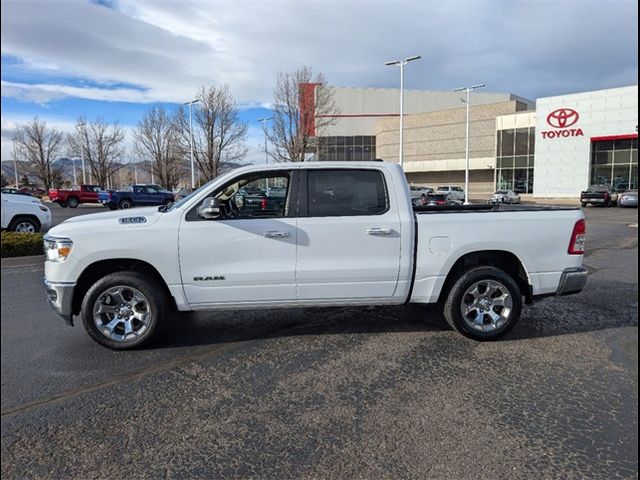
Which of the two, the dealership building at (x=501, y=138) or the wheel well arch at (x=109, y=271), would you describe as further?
the dealership building at (x=501, y=138)

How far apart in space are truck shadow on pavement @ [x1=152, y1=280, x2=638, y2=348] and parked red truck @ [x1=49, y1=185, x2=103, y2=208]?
32.8 metres

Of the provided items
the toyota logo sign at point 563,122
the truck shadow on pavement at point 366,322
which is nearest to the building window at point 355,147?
the toyota logo sign at point 563,122

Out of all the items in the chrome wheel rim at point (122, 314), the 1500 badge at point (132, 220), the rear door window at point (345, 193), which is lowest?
the chrome wheel rim at point (122, 314)

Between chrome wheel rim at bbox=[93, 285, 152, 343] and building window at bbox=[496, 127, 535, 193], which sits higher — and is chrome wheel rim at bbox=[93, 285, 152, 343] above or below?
below

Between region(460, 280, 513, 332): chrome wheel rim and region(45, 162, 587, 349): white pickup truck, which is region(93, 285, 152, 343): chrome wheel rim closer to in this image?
region(45, 162, 587, 349): white pickup truck

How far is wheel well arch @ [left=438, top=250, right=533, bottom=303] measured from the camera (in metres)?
4.88

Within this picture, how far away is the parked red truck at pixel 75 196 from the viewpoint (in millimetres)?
33219

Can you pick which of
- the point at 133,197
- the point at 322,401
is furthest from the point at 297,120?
the point at 322,401

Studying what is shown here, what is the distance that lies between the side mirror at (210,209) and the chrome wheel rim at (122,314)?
100cm

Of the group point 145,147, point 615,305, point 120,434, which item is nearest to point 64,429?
point 120,434

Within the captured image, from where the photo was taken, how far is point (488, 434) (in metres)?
3.05

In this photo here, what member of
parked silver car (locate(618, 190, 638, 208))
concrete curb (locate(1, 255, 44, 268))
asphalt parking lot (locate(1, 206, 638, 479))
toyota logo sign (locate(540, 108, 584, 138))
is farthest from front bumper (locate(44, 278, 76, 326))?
toyota logo sign (locate(540, 108, 584, 138))

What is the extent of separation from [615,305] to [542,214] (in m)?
2.46

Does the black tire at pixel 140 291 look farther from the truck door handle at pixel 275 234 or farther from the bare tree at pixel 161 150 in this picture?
the bare tree at pixel 161 150
